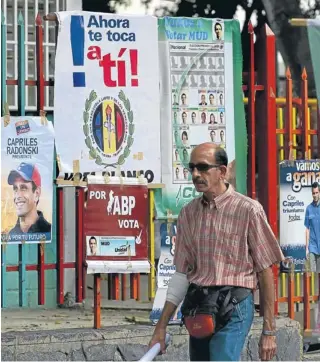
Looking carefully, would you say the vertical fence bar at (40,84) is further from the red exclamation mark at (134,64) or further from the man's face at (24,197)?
the red exclamation mark at (134,64)

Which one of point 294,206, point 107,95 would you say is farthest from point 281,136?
point 107,95

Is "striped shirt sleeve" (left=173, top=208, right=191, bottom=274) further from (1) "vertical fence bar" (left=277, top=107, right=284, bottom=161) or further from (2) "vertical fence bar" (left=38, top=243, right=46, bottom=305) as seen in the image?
(1) "vertical fence bar" (left=277, top=107, right=284, bottom=161)

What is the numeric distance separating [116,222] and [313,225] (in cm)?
162

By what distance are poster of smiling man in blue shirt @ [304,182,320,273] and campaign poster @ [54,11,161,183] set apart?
1.25 metres

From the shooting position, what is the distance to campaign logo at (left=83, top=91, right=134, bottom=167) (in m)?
7.22

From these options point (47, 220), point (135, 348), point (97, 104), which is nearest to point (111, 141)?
point (97, 104)

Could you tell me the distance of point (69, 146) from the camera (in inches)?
282

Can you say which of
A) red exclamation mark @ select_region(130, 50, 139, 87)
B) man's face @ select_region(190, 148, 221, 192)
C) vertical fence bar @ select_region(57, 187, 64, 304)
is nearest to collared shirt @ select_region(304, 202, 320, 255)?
red exclamation mark @ select_region(130, 50, 139, 87)

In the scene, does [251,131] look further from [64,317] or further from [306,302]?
[64,317]

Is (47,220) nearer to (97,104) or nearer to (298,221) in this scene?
(97,104)

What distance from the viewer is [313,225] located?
25.6 feet

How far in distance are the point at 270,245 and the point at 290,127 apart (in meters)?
2.87

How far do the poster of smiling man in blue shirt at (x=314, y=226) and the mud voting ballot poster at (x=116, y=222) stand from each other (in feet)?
4.41

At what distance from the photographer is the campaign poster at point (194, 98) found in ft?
24.4
